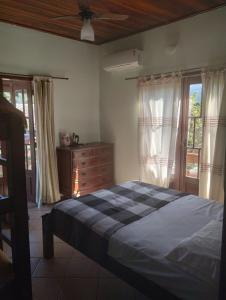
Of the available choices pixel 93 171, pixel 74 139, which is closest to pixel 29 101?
pixel 74 139

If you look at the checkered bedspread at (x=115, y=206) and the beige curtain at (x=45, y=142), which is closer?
the checkered bedspread at (x=115, y=206)

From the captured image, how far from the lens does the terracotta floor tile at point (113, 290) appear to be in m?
1.95

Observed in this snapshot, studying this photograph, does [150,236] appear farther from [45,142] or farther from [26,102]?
[26,102]

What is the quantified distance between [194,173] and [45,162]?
229 cm

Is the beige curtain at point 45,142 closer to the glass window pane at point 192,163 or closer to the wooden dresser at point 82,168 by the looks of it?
the wooden dresser at point 82,168

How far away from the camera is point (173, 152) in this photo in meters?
3.50

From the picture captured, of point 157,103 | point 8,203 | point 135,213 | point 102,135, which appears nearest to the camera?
point 8,203

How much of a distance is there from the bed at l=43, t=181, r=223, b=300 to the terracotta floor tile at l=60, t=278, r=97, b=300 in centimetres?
32

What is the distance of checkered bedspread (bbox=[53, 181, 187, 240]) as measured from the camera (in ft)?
6.55

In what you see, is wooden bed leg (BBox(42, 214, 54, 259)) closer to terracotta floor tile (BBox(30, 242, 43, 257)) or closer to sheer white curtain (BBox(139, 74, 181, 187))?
terracotta floor tile (BBox(30, 242, 43, 257))

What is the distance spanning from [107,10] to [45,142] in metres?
2.06

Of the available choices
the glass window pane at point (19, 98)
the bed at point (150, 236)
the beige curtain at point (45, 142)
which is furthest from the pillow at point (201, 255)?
the glass window pane at point (19, 98)

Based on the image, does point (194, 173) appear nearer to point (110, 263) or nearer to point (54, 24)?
point (110, 263)

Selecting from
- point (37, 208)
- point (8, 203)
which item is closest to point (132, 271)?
point (8, 203)
